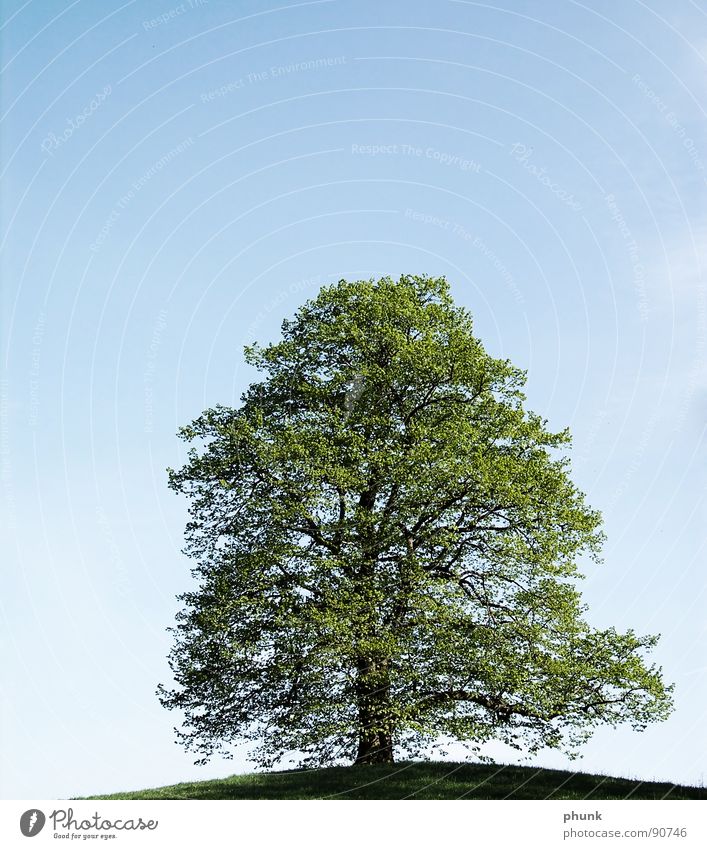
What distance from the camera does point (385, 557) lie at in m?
28.3

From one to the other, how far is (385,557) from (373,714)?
4.75 m

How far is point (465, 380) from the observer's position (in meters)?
30.3

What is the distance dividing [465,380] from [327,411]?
4836mm

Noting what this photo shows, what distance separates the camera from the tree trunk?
26141 mm
